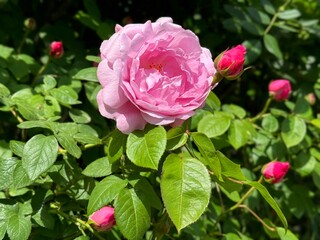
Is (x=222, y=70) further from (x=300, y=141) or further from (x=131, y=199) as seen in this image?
(x=300, y=141)

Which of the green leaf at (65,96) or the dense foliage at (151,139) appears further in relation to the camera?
the green leaf at (65,96)

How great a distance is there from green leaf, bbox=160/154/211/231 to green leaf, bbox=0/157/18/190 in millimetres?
306

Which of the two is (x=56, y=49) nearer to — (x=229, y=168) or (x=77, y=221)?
(x=77, y=221)

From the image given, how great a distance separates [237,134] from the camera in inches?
57.1

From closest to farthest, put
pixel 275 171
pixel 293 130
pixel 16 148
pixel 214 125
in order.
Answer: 1. pixel 16 148
2. pixel 275 171
3. pixel 214 125
4. pixel 293 130

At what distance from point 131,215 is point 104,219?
127 millimetres

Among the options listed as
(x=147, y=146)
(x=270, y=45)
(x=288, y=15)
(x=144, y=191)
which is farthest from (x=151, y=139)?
(x=288, y=15)

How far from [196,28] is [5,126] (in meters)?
0.75

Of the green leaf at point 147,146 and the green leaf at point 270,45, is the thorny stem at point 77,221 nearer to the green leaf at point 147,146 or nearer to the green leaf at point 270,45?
the green leaf at point 147,146

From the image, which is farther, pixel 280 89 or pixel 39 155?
pixel 280 89

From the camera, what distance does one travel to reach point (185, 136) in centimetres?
97

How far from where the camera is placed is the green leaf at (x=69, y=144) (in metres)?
1.03

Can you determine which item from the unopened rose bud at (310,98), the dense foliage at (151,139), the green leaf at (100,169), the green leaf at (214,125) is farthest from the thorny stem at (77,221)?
the unopened rose bud at (310,98)

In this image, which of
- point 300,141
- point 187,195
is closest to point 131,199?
point 187,195
